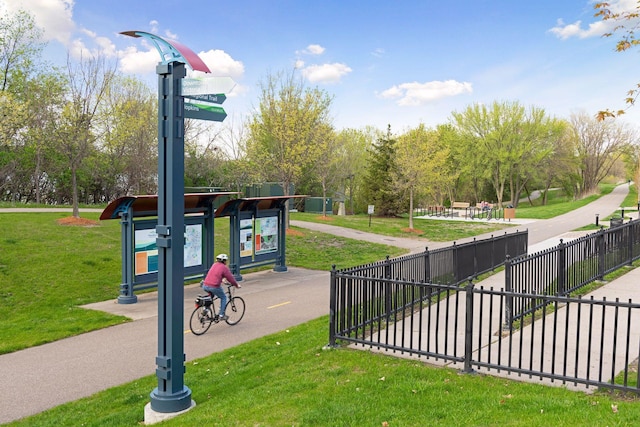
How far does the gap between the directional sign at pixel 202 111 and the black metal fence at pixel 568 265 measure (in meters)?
5.37

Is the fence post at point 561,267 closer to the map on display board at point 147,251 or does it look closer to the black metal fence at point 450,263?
the black metal fence at point 450,263

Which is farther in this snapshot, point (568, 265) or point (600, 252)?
point (600, 252)

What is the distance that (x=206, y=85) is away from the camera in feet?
20.1

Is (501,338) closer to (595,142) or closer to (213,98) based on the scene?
(213,98)

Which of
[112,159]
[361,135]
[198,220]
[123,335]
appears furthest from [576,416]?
[361,135]

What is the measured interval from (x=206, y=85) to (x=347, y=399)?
A: 3.88m

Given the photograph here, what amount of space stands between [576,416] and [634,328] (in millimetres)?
4178

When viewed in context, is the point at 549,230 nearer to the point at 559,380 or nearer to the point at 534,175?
the point at 559,380

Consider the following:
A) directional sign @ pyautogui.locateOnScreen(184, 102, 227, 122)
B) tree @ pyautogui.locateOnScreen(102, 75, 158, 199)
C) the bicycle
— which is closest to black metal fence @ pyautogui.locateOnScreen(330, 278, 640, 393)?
directional sign @ pyautogui.locateOnScreen(184, 102, 227, 122)

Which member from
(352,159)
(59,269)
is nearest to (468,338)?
(59,269)

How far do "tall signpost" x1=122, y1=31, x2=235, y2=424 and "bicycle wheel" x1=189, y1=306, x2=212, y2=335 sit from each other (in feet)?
12.8

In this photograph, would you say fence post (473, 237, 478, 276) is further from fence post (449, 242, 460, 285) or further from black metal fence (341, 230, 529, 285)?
fence post (449, 242, 460, 285)

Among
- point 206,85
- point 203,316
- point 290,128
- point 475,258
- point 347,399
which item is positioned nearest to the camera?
point 347,399

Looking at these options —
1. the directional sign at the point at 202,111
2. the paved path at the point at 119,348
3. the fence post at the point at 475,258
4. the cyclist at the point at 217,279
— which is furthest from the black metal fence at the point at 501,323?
the cyclist at the point at 217,279
